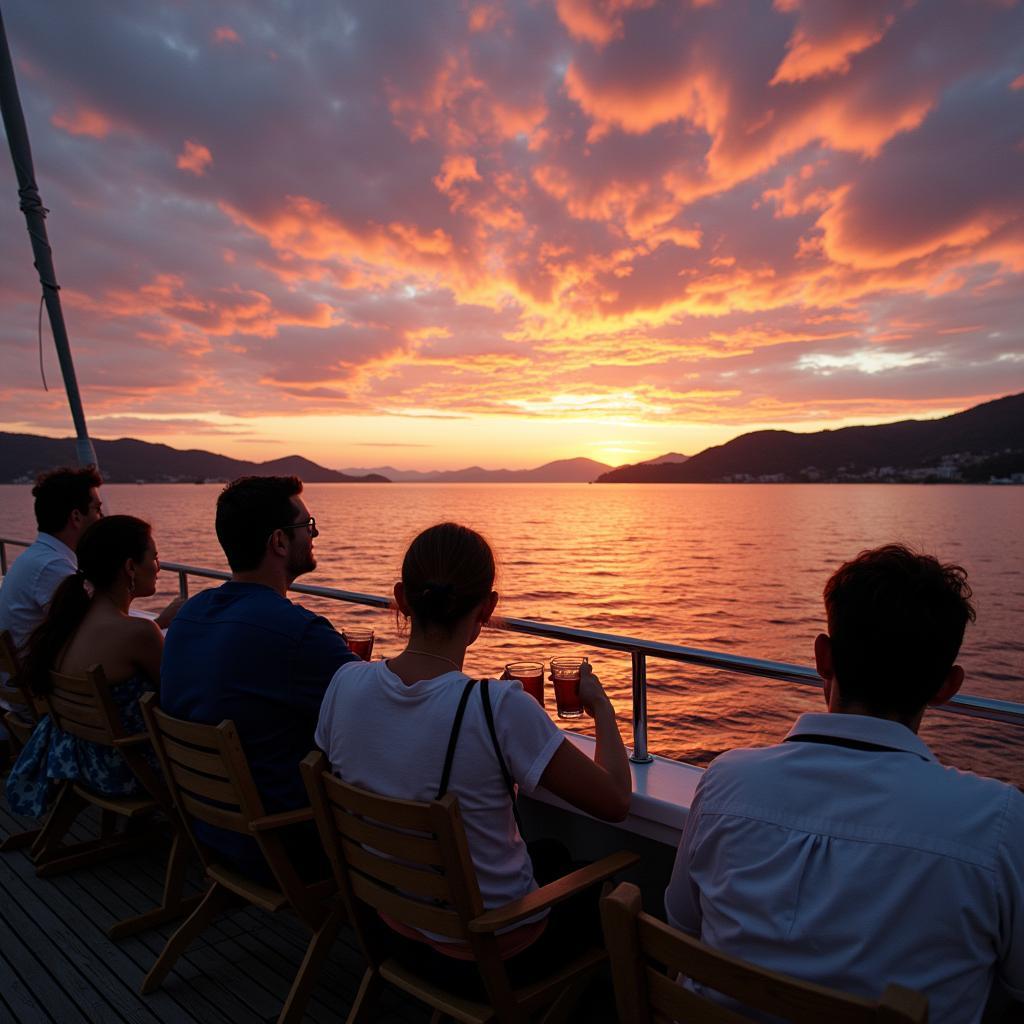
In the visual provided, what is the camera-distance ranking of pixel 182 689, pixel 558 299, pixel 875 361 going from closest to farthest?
pixel 182 689
pixel 558 299
pixel 875 361

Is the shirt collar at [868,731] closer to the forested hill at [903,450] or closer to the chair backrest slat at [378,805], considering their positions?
the chair backrest slat at [378,805]

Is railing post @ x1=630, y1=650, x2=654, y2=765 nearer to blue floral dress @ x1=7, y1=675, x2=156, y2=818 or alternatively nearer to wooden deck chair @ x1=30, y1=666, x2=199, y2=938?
wooden deck chair @ x1=30, y1=666, x2=199, y2=938

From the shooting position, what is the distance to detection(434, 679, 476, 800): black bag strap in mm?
1538

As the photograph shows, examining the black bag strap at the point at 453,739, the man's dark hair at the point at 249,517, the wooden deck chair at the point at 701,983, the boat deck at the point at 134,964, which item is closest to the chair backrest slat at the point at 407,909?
the black bag strap at the point at 453,739

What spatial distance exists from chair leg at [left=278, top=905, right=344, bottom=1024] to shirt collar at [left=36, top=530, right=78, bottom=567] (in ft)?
8.06

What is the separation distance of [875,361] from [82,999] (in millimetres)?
64379

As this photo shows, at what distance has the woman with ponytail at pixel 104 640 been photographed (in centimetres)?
288

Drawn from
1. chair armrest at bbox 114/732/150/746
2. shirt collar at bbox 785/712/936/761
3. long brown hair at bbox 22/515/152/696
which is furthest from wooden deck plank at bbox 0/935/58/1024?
shirt collar at bbox 785/712/936/761

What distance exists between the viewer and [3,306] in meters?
7.79

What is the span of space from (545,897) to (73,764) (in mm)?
2409

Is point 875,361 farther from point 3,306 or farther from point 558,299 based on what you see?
point 3,306

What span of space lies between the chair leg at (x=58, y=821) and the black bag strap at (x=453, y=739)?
7.87 feet

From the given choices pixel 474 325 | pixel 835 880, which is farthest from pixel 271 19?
pixel 474 325

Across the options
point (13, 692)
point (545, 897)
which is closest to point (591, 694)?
point (545, 897)
